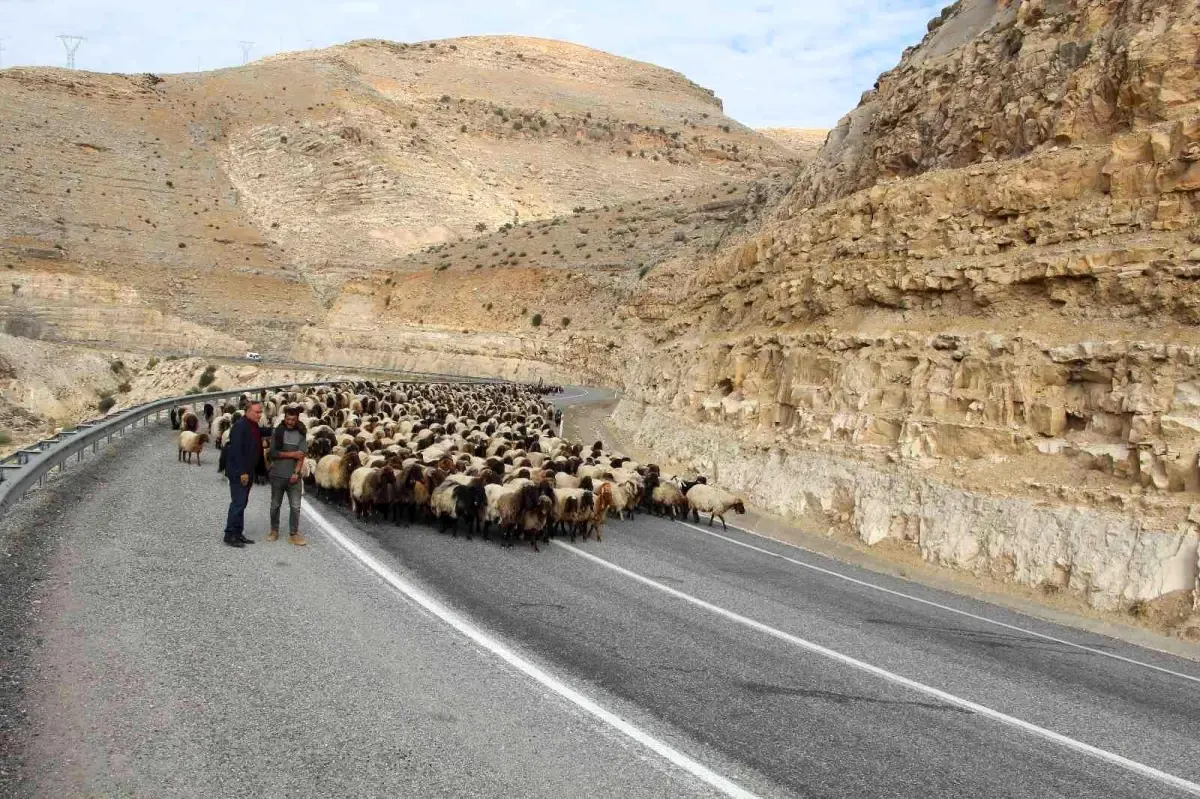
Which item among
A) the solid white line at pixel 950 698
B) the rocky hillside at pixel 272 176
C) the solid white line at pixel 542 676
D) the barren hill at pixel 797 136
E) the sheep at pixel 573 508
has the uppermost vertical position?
the barren hill at pixel 797 136

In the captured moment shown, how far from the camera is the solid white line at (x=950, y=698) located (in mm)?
5406

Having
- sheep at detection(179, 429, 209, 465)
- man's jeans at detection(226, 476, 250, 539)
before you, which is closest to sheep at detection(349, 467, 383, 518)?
man's jeans at detection(226, 476, 250, 539)

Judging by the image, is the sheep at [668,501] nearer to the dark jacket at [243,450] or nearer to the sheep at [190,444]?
the dark jacket at [243,450]

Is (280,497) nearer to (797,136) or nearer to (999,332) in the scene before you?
(999,332)

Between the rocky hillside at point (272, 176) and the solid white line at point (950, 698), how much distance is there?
2148 inches

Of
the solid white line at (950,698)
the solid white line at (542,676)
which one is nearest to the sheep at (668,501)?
the solid white line at (950,698)

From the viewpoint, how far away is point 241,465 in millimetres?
9500

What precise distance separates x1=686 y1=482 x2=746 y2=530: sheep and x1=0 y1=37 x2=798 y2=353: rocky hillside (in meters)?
49.2

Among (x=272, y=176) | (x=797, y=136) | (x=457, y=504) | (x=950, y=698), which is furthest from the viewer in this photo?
(x=797, y=136)

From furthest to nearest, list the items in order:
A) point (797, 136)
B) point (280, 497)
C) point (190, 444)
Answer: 1. point (797, 136)
2. point (190, 444)
3. point (280, 497)

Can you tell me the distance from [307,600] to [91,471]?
26.0ft

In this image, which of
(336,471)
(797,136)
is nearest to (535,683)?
(336,471)

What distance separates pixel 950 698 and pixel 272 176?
8303 centimetres

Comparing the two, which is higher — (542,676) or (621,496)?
(621,496)
